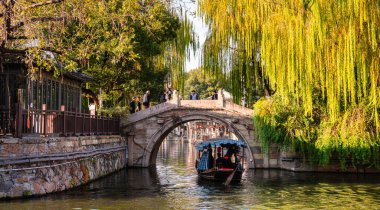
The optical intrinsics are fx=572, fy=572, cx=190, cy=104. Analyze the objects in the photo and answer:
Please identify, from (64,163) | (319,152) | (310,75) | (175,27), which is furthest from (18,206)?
(175,27)

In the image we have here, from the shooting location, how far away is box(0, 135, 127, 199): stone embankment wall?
1731 centimetres

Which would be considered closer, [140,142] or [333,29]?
[333,29]

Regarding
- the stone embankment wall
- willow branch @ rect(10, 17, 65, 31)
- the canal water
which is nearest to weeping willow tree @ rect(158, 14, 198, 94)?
the canal water

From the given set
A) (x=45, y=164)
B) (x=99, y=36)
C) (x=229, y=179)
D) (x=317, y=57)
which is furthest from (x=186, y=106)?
(x=45, y=164)

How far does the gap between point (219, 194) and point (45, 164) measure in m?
6.27

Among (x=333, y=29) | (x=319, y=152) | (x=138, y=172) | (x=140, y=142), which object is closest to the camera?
(x=333, y=29)

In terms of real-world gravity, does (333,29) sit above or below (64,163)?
above

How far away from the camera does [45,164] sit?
18.8 m

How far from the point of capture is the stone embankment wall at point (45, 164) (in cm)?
1731

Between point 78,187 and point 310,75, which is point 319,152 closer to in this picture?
point 310,75

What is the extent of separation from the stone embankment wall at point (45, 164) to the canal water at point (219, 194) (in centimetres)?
47

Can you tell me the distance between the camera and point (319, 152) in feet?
90.8

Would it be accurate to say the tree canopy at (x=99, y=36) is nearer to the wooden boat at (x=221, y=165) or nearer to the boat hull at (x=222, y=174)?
the wooden boat at (x=221, y=165)

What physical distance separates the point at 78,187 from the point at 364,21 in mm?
12234
